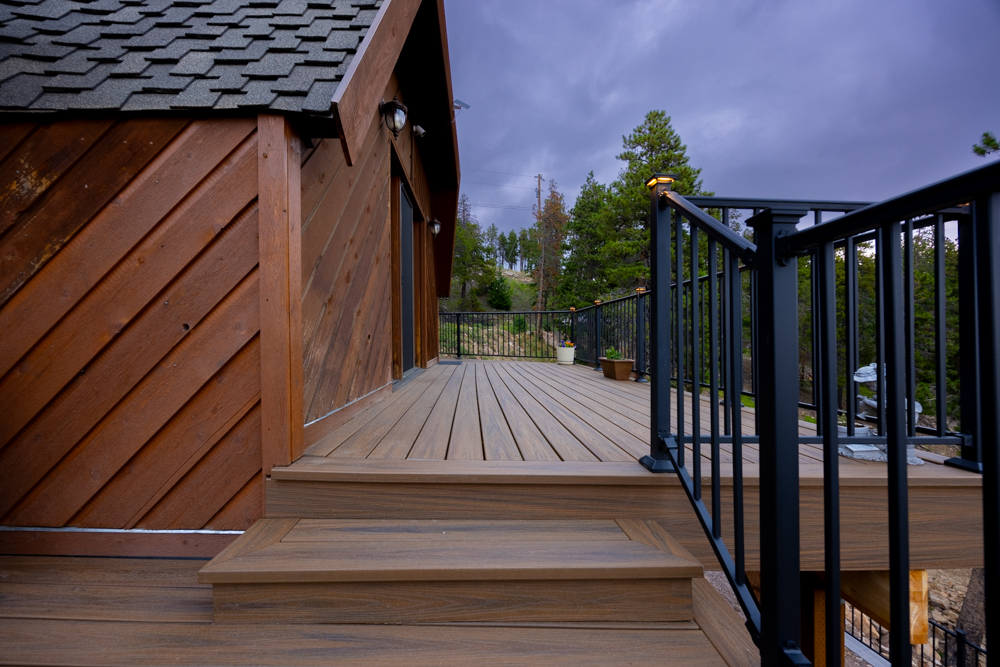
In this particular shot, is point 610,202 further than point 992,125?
No

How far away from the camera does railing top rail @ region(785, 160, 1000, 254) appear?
56cm

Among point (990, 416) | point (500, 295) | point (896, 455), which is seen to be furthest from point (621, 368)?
point (500, 295)

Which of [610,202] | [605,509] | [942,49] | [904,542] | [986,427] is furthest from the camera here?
[942,49]

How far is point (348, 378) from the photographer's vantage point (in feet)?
7.09

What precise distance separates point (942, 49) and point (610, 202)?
28187mm

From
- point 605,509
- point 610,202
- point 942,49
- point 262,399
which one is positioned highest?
point 942,49

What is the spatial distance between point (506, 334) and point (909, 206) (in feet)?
31.0

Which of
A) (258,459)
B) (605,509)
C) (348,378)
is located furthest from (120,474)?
(605,509)

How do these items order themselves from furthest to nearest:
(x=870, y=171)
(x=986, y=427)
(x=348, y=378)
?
(x=870, y=171), (x=348, y=378), (x=986, y=427)

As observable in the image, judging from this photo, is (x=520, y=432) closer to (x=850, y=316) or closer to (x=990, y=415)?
(x=850, y=316)

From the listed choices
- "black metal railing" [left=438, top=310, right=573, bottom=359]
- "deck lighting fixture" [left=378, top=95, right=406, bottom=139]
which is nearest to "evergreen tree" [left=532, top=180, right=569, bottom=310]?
"black metal railing" [left=438, top=310, right=573, bottom=359]

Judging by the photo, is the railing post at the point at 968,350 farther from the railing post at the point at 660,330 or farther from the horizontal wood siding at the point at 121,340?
the horizontal wood siding at the point at 121,340

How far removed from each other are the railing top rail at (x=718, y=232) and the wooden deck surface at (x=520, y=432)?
0.37 m

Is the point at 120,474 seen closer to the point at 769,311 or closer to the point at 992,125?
the point at 769,311
